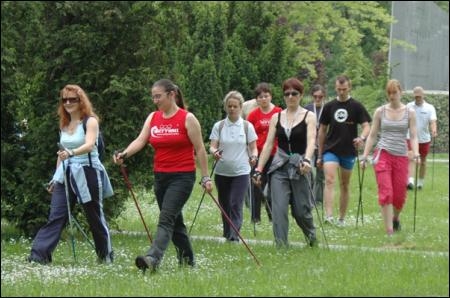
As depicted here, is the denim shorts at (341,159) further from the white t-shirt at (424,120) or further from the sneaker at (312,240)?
the white t-shirt at (424,120)

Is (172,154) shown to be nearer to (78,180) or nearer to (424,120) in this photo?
(78,180)

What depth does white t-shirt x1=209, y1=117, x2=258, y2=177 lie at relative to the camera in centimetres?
1355

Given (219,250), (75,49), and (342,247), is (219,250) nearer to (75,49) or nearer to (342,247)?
(342,247)

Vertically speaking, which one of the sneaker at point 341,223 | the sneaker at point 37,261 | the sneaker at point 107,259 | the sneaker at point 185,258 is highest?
the sneaker at point 185,258

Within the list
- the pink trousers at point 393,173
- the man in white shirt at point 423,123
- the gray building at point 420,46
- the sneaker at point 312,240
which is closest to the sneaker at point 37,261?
the sneaker at point 312,240

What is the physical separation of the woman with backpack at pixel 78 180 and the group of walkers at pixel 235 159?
1 centimetres

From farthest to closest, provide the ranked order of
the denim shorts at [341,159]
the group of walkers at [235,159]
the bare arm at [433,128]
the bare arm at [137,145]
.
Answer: the bare arm at [433,128], the denim shorts at [341,159], the bare arm at [137,145], the group of walkers at [235,159]

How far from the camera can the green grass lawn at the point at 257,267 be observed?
341 inches

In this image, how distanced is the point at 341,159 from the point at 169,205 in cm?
525

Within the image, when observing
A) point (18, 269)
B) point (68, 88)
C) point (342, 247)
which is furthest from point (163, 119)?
point (342, 247)

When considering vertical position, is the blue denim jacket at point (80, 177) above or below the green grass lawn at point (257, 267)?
above

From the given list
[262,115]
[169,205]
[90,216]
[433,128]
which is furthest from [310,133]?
[433,128]

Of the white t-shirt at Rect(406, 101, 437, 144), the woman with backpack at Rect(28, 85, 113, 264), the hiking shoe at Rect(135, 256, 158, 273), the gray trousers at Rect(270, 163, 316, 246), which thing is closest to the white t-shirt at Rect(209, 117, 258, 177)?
the gray trousers at Rect(270, 163, 316, 246)

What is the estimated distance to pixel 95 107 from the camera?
519 inches
